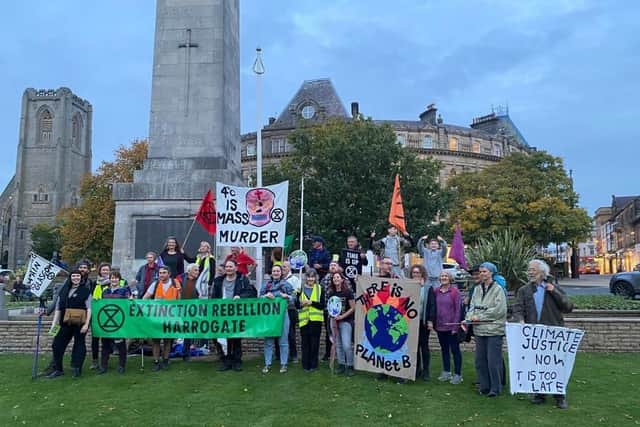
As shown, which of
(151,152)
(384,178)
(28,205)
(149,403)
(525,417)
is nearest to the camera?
(525,417)

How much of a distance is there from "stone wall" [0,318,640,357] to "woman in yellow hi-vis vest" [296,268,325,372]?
201cm

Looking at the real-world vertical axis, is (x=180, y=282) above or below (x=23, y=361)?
above

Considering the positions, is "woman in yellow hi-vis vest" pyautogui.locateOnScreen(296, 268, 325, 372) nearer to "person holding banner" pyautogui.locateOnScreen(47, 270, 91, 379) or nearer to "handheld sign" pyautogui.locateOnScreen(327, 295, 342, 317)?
"handheld sign" pyautogui.locateOnScreen(327, 295, 342, 317)

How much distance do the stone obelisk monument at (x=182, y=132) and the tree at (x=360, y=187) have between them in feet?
59.0

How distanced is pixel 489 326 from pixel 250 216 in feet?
Answer: 16.8

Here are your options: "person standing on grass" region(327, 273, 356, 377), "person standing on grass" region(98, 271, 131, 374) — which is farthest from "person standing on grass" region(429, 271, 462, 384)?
"person standing on grass" region(98, 271, 131, 374)

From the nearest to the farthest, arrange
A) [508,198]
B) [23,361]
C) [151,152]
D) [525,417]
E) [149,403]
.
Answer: [525,417] → [149,403] → [23,361] → [151,152] → [508,198]

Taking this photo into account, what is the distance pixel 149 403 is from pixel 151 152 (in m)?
7.87

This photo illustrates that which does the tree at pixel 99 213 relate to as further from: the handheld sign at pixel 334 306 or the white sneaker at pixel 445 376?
the white sneaker at pixel 445 376

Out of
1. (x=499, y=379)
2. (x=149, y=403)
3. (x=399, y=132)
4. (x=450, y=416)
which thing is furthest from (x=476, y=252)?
(x=399, y=132)

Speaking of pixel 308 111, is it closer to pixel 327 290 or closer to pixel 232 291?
pixel 232 291

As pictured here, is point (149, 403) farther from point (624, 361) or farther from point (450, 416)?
point (624, 361)

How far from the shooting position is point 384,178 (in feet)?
106

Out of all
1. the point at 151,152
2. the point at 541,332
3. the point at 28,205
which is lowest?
the point at 541,332
